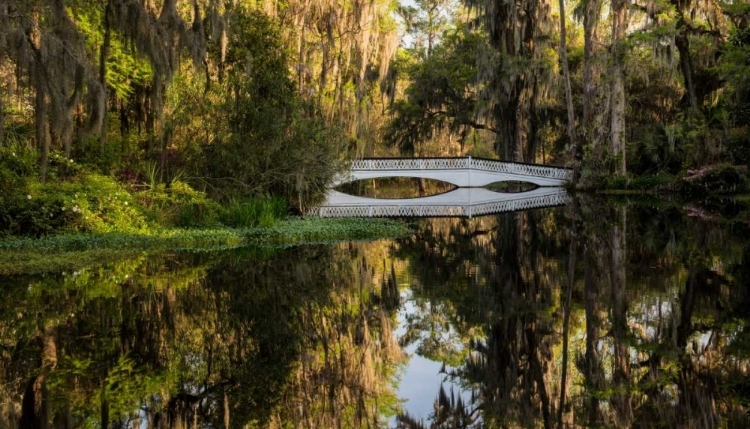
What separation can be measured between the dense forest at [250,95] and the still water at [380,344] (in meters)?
4.53

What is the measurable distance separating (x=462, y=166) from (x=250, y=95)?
2044 cm

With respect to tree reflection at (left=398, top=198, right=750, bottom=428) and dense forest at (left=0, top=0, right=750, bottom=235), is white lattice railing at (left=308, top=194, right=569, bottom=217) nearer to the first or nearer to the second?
dense forest at (left=0, top=0, right=750, bottom=235)

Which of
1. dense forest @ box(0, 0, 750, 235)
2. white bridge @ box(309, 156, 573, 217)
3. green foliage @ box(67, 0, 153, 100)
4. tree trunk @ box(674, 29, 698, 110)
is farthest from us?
A: white bridge @ box(309, 156, 573, 217)

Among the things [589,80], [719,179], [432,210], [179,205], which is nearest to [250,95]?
[179,205]

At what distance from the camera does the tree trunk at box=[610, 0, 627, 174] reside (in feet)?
83.7

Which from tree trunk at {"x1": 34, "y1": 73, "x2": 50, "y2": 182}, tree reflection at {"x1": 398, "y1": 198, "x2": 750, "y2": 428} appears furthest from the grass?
tree reflection at {"x1": 398, "y1": 198, "x2": 750, "y2": 428}

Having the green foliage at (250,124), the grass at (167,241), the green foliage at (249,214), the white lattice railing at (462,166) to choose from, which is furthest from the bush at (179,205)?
the white lattice railing at (462,166)

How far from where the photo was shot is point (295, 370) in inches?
189

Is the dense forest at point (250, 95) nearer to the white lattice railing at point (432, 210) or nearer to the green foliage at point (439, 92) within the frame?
the white lattice railing at point (432, 210)

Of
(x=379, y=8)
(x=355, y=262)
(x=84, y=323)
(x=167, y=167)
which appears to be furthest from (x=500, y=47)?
(x=84, y=323)

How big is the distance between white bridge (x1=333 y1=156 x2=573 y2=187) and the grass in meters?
17.5

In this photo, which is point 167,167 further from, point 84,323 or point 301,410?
point 301,410

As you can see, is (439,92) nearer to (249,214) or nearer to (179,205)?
(249,214)

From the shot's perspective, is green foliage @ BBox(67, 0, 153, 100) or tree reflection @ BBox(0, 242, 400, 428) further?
green foliage @ BBox(67, 0, 153, 100)
